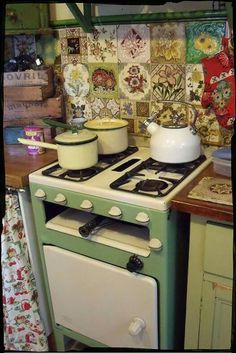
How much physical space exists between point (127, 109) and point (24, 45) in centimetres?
60

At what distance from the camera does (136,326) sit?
1.11m

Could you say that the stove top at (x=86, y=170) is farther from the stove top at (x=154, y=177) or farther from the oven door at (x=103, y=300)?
the oven door at (x=103, y=300)

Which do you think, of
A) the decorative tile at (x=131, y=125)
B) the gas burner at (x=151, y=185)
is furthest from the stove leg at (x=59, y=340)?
the decorative tile at (x=131, y=125)

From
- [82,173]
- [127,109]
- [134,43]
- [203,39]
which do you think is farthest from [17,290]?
[203,39]

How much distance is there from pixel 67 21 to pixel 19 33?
0.71ft

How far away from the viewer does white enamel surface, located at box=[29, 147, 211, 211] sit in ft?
3.21

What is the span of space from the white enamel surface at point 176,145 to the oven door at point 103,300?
Result: 40 centimetres

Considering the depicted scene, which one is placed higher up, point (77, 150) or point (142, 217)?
point (77, 150)

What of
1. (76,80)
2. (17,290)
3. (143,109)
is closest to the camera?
(17,290)

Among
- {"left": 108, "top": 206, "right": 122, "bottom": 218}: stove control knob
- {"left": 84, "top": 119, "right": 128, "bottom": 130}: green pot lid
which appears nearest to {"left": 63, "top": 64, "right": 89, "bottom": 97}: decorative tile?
{"left": 84, "top": 119, "right": 128, "bottom": 130}: green pot lid

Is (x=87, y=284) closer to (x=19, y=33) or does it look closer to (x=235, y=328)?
(x=235, y=328)

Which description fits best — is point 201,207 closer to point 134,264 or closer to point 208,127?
point 134,264

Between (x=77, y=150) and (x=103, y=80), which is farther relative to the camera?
(x=103, y=80)

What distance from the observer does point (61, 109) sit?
1579mm
